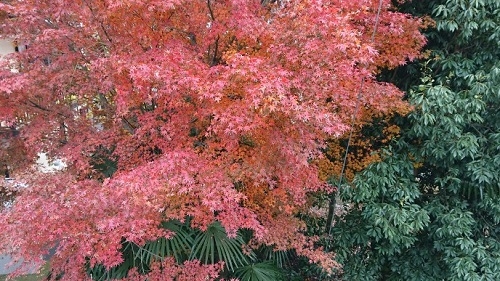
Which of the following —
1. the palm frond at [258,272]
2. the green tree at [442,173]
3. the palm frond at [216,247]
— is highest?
the green tree at [442,173]

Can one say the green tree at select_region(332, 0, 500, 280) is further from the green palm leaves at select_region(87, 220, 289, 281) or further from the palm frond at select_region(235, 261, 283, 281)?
the green palm leaves at select_region(87, 220, 289, 281)

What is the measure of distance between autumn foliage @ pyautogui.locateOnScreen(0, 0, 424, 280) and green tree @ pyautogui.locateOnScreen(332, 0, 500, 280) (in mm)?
509

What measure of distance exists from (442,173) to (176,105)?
4445 millimetres

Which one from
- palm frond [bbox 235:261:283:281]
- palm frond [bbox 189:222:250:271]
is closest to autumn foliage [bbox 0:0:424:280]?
palm frond [bbox 189:222:250:271]

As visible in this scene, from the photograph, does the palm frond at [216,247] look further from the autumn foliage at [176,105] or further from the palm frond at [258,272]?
the autumn foliage at [176,105]

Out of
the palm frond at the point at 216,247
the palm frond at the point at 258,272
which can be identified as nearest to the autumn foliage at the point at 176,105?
the palm frond at the point at 216,247

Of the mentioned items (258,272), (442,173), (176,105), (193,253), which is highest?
(176,105)

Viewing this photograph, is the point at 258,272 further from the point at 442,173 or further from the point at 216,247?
the point at 442,173

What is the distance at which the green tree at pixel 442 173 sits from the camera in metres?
4.47

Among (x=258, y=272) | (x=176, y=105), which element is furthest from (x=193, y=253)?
(x=176, y=105)

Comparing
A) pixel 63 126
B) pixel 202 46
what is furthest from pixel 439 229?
pixel 63 126

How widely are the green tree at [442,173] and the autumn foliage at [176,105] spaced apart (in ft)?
1.67

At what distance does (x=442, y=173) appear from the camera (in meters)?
5.52

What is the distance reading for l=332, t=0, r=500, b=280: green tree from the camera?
14.7ft
